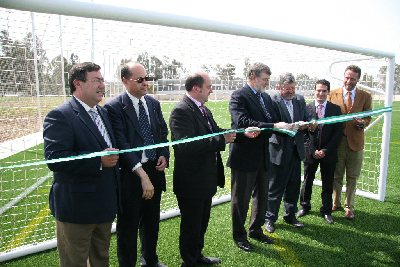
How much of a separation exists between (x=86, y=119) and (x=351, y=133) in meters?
4.37

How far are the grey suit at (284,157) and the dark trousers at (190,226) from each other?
1546mm

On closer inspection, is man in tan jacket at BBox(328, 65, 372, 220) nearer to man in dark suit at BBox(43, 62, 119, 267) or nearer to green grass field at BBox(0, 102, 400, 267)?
green grass field at BBox(0, 102, 400, 267)

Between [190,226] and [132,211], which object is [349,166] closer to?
[190,226]

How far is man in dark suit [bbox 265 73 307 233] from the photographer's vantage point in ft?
15.6

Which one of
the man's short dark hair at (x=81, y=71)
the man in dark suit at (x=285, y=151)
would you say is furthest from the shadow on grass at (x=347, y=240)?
the man's short dark hair at (x=81, y=71)

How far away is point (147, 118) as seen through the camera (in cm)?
347

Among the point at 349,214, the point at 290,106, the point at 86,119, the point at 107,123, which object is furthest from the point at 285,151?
the point at 86,119

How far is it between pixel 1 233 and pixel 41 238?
0.49 meters

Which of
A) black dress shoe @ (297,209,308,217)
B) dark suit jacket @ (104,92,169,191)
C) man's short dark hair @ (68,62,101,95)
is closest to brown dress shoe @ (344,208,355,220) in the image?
black dress shoe @ (297,209,308,217)

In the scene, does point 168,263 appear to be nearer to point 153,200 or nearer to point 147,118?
point 153,200

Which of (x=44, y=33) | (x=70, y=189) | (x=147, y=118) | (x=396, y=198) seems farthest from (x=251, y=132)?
(x=396, y=198)

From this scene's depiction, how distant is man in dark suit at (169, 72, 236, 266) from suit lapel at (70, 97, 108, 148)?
3.02 feet

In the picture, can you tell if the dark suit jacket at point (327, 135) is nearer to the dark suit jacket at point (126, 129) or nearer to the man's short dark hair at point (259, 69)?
the man's short dark hair at point (259, 69)

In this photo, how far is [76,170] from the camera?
250cm
